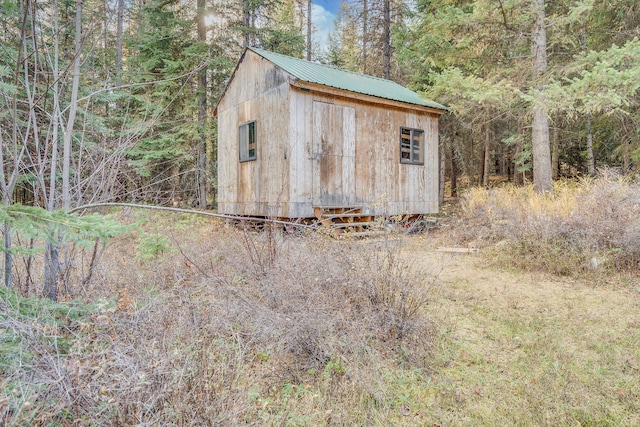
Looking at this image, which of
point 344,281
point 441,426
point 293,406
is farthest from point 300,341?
point 441,426

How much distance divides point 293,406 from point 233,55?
1523 cm

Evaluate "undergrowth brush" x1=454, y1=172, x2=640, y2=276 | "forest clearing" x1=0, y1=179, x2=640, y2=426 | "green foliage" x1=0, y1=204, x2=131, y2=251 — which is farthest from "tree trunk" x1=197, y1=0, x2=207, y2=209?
"green foliage" x1=0, y1=204, x2=131, y2=251

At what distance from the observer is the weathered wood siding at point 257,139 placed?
8.40 m

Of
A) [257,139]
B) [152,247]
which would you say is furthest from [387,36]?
[152,247]

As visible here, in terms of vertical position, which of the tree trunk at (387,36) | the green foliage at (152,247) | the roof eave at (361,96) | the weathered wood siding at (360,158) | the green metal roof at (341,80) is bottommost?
the green foliage at (152,247)

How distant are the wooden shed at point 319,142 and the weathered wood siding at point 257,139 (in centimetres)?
2

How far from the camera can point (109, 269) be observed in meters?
4.12

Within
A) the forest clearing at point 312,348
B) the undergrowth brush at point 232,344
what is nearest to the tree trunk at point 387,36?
the forest clearing at point 312,348

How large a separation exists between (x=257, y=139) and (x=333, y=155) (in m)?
2.03

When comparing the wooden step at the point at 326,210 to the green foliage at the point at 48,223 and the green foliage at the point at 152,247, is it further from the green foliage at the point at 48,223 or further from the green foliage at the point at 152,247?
the green foliage at the point at 48,223

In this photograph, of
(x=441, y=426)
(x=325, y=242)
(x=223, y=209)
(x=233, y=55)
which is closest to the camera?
(x=441, y=426)

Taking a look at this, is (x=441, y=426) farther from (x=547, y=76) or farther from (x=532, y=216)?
(x=547, y=76)

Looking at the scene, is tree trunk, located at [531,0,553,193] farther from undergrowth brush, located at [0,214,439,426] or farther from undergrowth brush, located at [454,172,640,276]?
undergrowth brush, located at [0,214,439,426]

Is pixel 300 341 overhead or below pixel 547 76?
below
